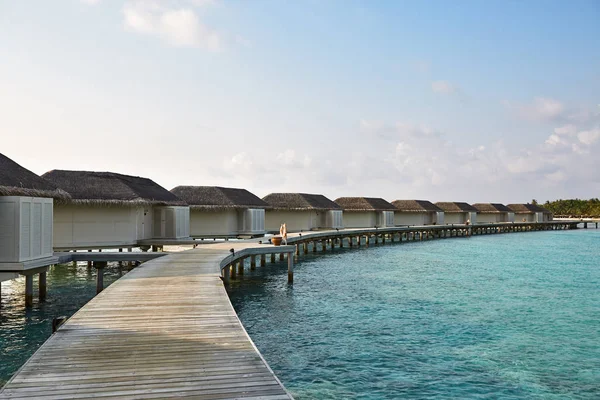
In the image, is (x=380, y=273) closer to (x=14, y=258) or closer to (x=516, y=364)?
(x=516, y=364)

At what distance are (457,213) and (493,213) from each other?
10790mm

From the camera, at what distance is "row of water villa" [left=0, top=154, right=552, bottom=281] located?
1285 centimetres

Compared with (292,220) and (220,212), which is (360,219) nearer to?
(292,220)

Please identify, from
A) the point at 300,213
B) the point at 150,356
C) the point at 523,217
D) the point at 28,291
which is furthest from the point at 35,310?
the point at 523,217

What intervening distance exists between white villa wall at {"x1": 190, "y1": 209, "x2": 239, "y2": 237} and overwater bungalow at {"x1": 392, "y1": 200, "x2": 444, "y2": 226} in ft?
88.8

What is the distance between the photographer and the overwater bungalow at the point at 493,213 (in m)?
70.9

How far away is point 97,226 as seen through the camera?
20.3m

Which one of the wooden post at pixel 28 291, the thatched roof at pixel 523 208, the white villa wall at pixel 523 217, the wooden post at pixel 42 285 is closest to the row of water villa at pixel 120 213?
the wooden post at pixel 28 291

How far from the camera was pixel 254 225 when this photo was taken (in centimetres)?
3081

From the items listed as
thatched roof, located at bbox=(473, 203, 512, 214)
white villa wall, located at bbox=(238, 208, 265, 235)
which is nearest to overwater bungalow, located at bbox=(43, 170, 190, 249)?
white villa wall, located at bbox=(238, 208, 265, 235)

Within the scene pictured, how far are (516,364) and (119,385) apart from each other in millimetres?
7647

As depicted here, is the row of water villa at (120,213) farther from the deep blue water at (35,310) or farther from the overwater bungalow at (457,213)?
the overwater bungalow at (457,213)

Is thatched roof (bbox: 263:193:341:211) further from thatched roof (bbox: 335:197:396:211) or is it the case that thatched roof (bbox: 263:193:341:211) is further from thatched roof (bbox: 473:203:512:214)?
thatched roof (bbox: 473:203:512:214)

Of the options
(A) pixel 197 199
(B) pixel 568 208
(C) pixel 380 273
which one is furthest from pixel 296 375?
(B) pixel 568 208
